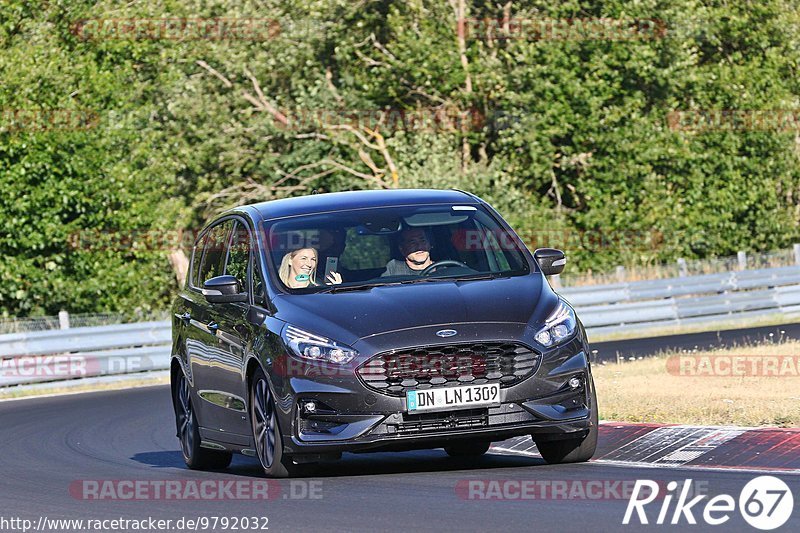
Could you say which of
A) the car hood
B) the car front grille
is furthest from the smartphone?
the car front grille

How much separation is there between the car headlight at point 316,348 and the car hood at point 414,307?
0.04 meters

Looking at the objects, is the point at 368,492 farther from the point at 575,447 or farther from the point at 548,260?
the point at 548,260

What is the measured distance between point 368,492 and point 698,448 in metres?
2.24

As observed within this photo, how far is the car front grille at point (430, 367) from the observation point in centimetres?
922

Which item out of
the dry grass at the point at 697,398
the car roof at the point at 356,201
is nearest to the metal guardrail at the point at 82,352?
the dry grass at the point at 697,398

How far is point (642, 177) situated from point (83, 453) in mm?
28921

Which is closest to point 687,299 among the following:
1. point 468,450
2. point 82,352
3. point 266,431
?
point 82,352

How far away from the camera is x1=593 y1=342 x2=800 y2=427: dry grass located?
11742mm

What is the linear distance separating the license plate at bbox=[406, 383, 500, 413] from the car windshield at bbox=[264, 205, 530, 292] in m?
1.08

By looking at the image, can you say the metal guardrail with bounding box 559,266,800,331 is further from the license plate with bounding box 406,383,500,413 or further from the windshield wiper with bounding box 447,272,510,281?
the license plate with bounding box 406,383,500,413

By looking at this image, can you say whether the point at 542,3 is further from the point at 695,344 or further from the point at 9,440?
the point at 9,440

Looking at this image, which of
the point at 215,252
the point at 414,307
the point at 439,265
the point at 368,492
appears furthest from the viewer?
the point at 215,252

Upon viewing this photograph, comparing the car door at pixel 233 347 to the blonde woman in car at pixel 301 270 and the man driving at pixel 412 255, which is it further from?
the man driving at pixel 412 255

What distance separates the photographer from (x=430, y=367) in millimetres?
9227
